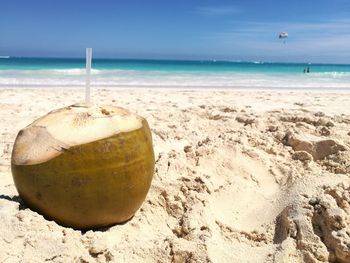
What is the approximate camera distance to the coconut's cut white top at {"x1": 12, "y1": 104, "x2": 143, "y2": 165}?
86.2 inches

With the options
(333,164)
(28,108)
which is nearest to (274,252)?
(333,164)

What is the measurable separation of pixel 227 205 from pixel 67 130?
128 cm

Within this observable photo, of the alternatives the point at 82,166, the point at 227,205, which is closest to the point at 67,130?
the point at 82,166

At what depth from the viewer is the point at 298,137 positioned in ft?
12.8

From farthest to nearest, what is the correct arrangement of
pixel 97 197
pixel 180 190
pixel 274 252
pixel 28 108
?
pixel 28 108 < pixel 180 190 < pixel 274 252 < pixel 97 197

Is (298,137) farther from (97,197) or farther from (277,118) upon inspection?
(97,197)

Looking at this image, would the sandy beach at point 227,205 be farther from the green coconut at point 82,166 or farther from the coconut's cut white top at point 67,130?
the coconut's cut white top at point 67,130

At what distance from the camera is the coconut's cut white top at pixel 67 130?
2.19m

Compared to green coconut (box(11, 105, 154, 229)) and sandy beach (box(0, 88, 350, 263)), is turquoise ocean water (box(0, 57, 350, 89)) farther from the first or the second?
green coconut (box(11, 105, 154, 229))

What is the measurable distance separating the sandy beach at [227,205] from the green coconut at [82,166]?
115 millimetres

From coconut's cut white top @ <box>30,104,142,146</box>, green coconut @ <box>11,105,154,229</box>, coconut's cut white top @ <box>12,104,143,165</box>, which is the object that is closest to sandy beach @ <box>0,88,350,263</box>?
green coconut @ <box>11,105,154,229</box>

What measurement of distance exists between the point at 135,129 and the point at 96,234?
0.60 m

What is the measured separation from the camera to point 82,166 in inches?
84.4

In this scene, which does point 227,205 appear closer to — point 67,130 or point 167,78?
point 67,130
